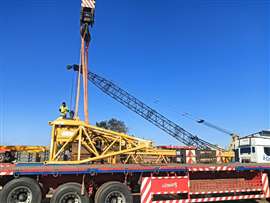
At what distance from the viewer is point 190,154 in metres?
16.6

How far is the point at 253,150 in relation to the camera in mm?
20938

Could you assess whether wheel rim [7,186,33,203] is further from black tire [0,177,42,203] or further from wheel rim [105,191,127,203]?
wheel rim [105,191,127,203]

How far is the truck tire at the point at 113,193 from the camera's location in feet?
31.7

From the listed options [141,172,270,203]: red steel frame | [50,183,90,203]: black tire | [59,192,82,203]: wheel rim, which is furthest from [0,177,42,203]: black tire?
[141,172,270,203]: red steel frame

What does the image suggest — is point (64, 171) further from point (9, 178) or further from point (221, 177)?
point (221, 177)

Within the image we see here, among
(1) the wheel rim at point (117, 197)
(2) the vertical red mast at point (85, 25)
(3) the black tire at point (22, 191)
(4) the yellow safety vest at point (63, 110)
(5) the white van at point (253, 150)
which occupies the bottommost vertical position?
(1) the wheel rim at point (117, 197)

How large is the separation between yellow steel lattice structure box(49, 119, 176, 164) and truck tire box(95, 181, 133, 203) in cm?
288

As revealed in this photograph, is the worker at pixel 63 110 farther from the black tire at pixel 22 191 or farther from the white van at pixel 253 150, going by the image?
the white van at pixel 253 150

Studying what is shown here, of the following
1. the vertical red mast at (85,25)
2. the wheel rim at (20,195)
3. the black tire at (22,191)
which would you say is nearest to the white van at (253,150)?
the vertical red mast at (85,25)

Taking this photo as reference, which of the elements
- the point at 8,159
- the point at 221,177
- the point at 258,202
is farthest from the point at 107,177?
the point at 258,202

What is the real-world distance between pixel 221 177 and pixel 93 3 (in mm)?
13636

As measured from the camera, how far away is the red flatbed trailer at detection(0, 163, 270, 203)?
30.0 ft

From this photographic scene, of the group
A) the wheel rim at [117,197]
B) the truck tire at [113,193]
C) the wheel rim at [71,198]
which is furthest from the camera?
the wheel rim at [117,197]

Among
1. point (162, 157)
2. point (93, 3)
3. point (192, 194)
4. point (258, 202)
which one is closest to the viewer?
point (192, 194)
